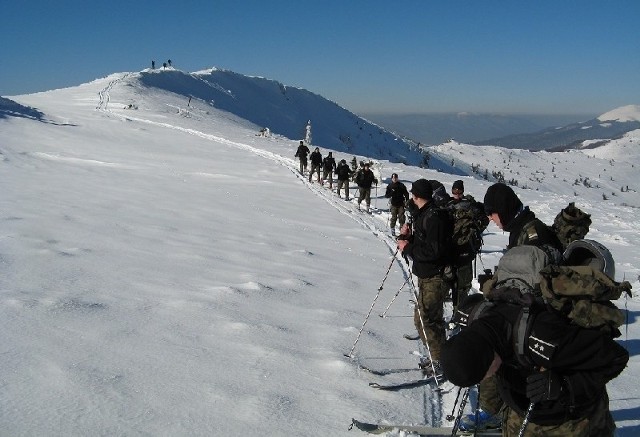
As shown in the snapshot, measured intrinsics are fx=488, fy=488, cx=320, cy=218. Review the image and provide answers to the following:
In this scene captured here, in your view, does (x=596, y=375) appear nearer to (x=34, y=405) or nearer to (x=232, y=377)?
(x=232, y=377)

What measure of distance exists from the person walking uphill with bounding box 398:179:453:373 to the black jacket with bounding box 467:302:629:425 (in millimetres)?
2315

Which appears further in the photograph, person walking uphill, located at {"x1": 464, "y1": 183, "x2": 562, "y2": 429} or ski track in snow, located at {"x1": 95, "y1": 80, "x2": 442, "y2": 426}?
ski track in snow, located at {"x1": 95, "y1": 80, "x2": 442, "y2": 426}

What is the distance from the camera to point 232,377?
4.29 metres

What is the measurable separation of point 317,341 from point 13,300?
3295 millimetres

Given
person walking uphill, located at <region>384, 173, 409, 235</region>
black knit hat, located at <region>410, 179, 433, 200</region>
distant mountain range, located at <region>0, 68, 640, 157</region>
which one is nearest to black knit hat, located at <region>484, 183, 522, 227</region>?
black knit hat, located at <region>410, 179, 433, 200</region>

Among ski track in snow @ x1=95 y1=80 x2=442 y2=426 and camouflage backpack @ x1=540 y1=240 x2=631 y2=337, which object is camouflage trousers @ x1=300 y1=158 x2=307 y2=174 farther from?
camouflage backpack @ x1=540 y1=240 x2=631 y2=337

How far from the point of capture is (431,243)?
15.4ft

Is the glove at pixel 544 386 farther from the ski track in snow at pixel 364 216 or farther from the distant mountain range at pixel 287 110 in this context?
the distant mountain range at pixel 287 110

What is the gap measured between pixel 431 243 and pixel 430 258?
15 centimetres

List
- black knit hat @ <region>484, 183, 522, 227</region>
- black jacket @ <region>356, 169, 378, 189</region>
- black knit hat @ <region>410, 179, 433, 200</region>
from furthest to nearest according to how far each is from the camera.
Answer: black jacket @ <region>356, 169, 378, 189</region>, black knit hat @ <region>410, 179, 433, 200</region>, black knit hat @ <region>484, 183, 522, 227</region>

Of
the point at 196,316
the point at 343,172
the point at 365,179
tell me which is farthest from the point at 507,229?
the point at 343,172

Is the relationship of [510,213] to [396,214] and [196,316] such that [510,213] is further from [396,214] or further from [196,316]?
[396,214]

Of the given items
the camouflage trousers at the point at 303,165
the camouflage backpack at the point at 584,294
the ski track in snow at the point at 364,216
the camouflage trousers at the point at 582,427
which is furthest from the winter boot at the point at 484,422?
the camouflage trousers at the point at 303,165

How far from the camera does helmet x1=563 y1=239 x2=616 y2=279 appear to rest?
238 cm
